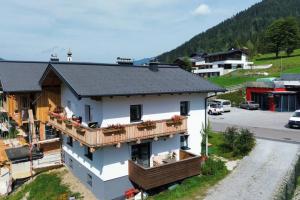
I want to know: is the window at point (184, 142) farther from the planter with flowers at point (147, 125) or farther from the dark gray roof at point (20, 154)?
the dark gray roof at point (20, 154)

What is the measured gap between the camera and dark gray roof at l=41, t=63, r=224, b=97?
17625mm

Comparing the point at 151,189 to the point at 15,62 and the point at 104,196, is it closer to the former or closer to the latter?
the point at 104,196

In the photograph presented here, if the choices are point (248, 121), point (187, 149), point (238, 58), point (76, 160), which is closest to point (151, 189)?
point (187, 149)

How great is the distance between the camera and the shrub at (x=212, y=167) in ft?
64.2

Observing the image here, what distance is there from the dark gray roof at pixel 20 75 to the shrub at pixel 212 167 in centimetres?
1452

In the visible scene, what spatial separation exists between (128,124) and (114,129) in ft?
4.18

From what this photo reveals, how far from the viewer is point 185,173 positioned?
1892cm

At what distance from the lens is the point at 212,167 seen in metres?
19.8

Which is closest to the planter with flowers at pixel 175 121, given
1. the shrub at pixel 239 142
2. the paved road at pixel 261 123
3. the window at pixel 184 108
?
the window at pixel 184 108

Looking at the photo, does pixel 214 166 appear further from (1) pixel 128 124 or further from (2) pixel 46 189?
(2) pixel 46 189

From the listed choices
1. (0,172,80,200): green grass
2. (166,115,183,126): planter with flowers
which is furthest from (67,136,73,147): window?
(166,115,183,126): planter with flowers

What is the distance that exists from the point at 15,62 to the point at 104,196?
17783 mm

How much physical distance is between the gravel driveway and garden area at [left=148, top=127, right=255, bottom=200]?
57 centimetres

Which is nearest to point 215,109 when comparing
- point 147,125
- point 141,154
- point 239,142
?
point 239,142
